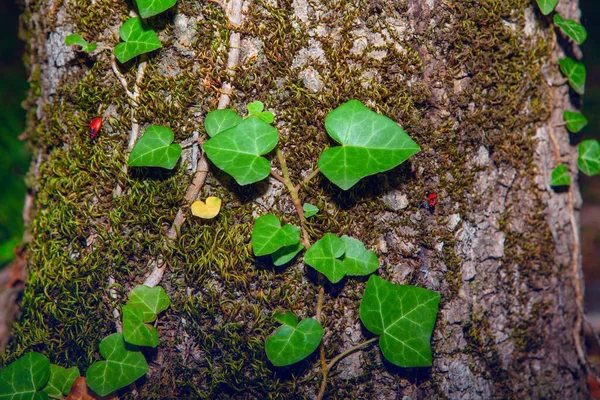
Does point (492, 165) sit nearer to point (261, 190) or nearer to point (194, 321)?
point (261, 190)

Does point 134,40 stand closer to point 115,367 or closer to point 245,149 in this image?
point 245,149

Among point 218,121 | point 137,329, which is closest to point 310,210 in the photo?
point 218,121

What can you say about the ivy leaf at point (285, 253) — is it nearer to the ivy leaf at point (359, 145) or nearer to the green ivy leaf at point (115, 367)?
the ivy leaf at point (359, 145)

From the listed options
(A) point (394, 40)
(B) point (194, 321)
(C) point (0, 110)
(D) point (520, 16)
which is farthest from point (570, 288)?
(C) point (0, 110)

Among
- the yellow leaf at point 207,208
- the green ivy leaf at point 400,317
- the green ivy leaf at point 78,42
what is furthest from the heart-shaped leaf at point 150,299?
the green ivy leaf at point 78,42

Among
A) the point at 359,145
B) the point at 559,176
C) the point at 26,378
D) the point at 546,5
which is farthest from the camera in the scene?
the point at 559,176

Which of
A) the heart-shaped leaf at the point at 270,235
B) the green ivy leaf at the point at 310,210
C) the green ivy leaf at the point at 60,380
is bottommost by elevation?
the green ivy leaf at the point at 60,380

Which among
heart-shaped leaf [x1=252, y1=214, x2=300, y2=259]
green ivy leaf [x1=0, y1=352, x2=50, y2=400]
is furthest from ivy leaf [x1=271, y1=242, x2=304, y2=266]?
green ivy leaf [x1=0, y1=352, x2=50, y2=400]
